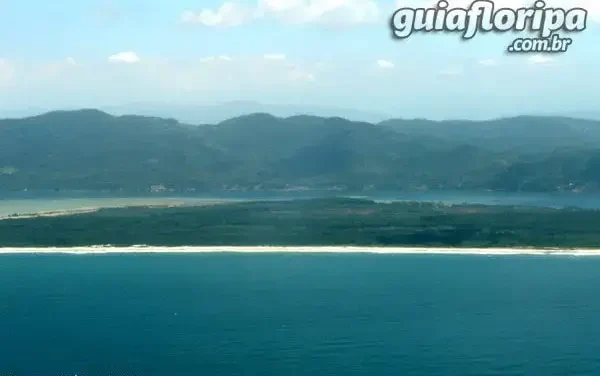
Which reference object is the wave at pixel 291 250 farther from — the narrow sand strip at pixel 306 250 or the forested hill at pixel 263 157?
the forested hill at pixel 263 157

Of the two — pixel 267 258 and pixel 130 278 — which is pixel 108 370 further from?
pixel 267 258

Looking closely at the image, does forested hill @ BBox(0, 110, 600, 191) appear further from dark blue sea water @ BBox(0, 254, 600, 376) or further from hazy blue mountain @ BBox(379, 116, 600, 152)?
dark blue sea water @ BBox(0, 254, 600, 376)

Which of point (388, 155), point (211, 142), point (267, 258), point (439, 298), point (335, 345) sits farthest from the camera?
point (211, 142)

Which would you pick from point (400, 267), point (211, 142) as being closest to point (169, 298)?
point (400, 267)

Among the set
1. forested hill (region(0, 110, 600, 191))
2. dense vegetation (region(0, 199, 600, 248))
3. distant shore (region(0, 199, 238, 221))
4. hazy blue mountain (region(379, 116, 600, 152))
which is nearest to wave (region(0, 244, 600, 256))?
dense vegetation (region(0, 199, 600, 248))

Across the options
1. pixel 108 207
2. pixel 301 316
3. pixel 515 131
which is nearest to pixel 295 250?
pixel 301 316
